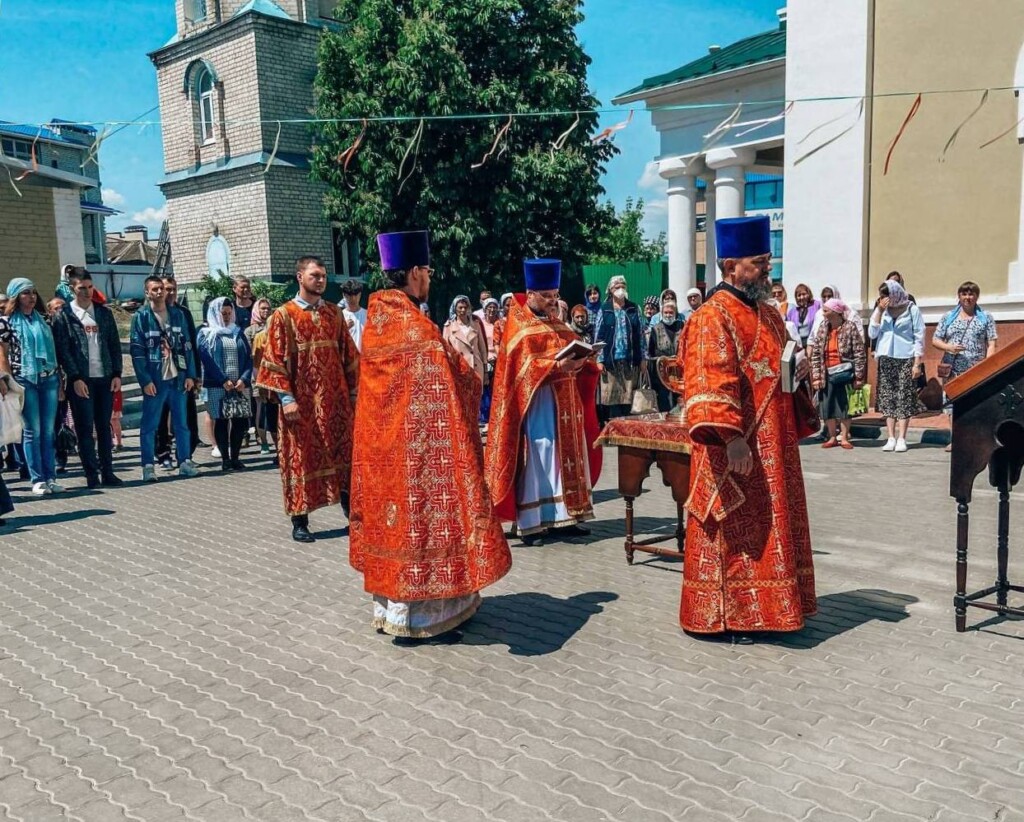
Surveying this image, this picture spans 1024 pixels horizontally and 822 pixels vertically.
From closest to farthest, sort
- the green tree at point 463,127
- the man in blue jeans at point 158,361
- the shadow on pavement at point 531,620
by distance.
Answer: the shadow on pavement at point 531,620 → the man in blue jeans at point 158,361 → the green tree at point 463,127

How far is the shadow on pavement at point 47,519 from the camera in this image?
304 inches

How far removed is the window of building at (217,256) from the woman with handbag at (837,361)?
72.8 feet

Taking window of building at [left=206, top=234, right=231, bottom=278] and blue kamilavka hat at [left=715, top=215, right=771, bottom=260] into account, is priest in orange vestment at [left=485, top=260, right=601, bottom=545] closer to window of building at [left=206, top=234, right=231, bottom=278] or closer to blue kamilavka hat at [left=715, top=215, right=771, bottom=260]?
blue kamilavka hat at [left=715, top=215, right=771, bottom=260]

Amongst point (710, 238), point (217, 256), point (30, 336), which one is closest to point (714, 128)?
point (710, 238)

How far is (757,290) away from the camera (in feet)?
14.4

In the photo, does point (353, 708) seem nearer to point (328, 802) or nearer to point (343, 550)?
point (328, 802)

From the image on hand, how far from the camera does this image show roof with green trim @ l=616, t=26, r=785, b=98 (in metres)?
15.2

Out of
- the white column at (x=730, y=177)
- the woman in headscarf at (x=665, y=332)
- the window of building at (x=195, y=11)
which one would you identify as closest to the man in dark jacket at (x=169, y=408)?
the woman in headscarf at (x=665, y=332)

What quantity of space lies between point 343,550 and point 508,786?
12.1ft

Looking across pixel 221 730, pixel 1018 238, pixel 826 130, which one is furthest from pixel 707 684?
pixel 826 130

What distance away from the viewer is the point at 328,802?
317cm

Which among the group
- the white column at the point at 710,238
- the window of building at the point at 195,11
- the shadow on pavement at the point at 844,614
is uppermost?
the window of building at the point at 195,11

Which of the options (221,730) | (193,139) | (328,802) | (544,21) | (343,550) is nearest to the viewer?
(328,802)

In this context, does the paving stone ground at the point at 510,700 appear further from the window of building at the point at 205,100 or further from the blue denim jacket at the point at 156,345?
the window of building at the point at 205,100
